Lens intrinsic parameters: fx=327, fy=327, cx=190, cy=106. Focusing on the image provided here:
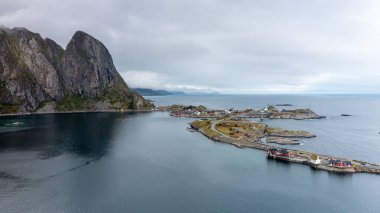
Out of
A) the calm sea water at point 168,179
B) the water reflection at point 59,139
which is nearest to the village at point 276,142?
the calm sea water at point 168,179

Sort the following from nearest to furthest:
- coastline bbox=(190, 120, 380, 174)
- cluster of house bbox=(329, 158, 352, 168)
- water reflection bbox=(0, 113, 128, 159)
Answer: coastline bbox=(190, 120, 380, 174), cluster of house bbox=(329, 158, 352, 168), water reflection bbox=(0, 113, 128, 159)

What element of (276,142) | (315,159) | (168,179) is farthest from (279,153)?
(168,179)

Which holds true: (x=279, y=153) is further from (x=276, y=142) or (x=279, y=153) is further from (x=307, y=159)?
(x=276, y=142)

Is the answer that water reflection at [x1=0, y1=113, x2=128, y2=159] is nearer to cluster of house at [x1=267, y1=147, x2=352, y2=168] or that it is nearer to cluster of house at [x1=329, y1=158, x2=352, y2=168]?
cluster of house at [x1=267, y1=147, x2=352, y2=168]

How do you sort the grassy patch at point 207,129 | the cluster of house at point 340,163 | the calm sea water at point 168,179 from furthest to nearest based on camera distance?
the grassy patch at point 207,129
the cluster of house at point 340,163
the calm sea water at point 168,179

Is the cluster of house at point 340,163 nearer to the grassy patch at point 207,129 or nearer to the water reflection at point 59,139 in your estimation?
the grassy patch at point 207,129

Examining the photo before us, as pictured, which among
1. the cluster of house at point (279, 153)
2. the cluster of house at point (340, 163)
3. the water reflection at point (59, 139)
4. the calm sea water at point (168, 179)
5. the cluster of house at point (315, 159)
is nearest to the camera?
the calm sea water at point (168, 179)

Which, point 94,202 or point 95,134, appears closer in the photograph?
point 94,202

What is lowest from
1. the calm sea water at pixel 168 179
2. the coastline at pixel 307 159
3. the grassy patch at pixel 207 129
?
the calm sea water at pixel 168 179

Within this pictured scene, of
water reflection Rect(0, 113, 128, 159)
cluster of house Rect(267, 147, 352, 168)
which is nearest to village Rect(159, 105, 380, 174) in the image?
cluster of house Rect(267, 147, 352, 168)

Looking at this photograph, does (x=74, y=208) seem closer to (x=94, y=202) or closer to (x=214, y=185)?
(x=94, y=202)

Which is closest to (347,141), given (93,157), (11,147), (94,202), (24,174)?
(93,157)
